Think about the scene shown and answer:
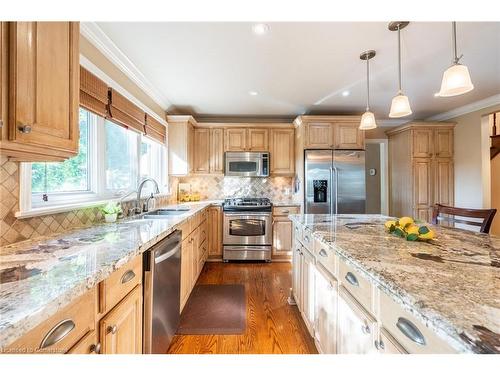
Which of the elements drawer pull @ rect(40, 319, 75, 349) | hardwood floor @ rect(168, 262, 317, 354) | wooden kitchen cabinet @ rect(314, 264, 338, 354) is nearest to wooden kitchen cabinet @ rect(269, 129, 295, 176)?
hardwood floor @ rect(168, 262, 317, 354)

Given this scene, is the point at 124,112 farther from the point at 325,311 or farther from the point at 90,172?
the point at 325,311

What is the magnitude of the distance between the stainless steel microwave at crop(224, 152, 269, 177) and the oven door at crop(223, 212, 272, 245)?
72cm

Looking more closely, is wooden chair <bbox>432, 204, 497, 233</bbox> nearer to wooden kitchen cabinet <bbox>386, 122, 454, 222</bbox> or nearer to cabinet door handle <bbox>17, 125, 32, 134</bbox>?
wooden kitchen cabinet <bbox>386, 122, 454, 222</bbox>

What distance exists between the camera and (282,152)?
4.03 meters

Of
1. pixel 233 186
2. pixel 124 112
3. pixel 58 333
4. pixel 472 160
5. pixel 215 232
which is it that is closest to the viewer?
pixel 58 333

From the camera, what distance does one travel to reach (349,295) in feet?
3.68

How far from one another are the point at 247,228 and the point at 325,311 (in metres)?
2.26

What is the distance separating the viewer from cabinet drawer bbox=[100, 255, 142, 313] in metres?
0.93

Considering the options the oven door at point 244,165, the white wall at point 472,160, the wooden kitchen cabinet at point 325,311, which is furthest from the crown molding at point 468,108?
the wooden kitchen cabinet at point 325,311

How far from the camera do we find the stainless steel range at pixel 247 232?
3.61 m

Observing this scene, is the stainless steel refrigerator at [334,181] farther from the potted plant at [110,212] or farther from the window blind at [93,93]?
the window blind at [93,93]

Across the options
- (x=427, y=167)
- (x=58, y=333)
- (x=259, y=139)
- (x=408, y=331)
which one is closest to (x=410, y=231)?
(x=408, y=331)
